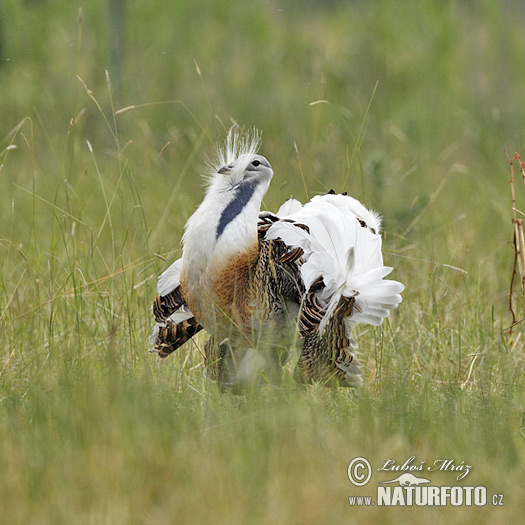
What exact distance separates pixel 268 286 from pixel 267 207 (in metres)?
1.36

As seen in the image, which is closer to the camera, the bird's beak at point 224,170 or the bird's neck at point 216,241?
the bird's neck at point 216,241

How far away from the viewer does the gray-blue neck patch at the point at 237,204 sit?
308 cm

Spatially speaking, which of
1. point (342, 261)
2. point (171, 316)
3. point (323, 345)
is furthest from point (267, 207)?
point (323, 345)

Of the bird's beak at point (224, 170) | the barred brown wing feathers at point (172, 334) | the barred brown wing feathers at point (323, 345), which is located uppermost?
the bird's beak at point (224, 170)

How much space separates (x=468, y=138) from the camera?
7555 millimetres

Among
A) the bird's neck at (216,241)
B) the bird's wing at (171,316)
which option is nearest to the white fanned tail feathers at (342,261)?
the bird's neck at (216,241)

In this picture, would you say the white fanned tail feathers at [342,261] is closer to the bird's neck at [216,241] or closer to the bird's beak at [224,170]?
the bird's neck at [216,241]

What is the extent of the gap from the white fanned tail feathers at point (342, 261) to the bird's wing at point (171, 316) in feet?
1.39

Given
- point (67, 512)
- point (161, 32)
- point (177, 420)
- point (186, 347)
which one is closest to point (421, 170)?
point (161, 32)

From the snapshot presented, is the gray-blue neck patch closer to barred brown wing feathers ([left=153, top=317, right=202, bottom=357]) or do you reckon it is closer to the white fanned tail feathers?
the white fanned tail feathers

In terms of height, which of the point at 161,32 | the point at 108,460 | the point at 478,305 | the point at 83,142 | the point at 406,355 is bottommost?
the point at 108,460

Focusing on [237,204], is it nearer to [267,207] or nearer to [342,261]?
[342,261]

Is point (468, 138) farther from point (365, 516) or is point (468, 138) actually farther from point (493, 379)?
point (365, 516)

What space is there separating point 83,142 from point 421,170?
2.82 metres
